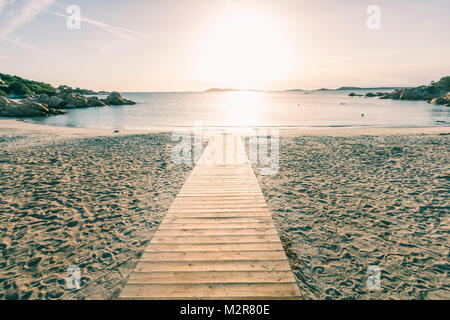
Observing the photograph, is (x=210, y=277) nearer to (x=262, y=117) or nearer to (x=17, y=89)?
(x=262, y=117)

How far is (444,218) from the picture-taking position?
6.20 metres

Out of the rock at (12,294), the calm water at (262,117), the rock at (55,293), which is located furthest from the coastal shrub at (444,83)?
the rock at (12,294)

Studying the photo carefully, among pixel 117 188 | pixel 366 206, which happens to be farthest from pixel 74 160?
pixel 366 206

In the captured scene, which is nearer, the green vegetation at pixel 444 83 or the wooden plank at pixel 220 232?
the wooden plank at pixel 220 232

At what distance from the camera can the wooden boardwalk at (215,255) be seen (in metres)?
3.65

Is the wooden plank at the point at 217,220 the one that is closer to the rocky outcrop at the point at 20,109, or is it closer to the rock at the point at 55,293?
the rock at the point at 55,293

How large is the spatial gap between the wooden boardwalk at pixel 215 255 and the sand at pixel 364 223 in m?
0.60

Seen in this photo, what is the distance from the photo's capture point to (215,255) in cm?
446

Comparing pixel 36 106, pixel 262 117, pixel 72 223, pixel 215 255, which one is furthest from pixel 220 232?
pixel 36 106

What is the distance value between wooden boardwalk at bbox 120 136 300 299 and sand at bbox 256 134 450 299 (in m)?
0.60

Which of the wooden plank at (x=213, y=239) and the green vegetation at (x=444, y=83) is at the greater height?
the green vegetation at (x=444, y=83)

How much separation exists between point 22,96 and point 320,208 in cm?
10137

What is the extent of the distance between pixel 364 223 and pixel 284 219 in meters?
2.07
